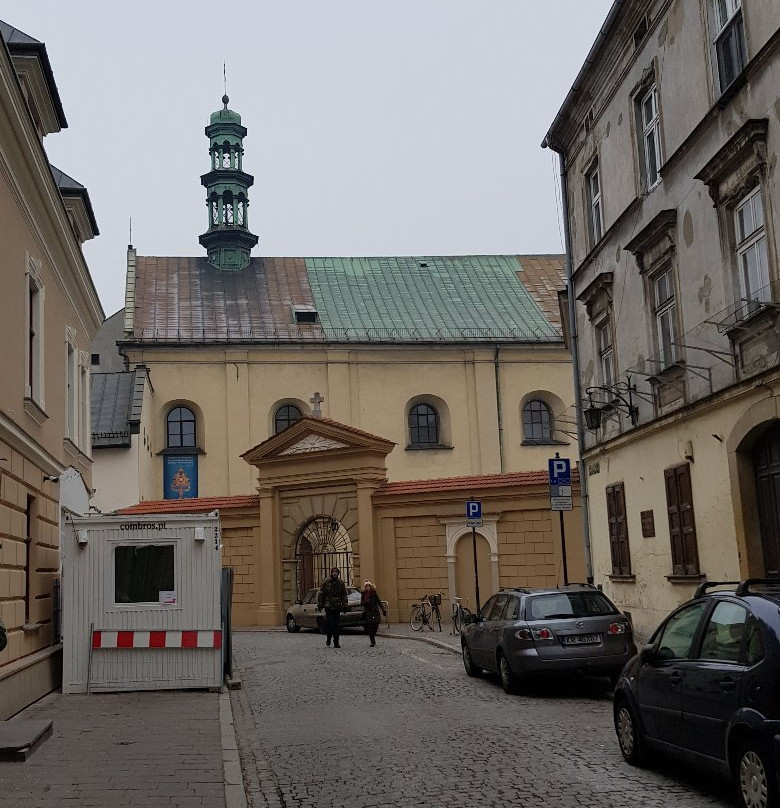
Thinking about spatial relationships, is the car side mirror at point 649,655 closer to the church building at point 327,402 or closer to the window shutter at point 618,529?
the window shutter at point 618,529

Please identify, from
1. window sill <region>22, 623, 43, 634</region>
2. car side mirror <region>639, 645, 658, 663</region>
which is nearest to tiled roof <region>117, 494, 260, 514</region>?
window sill <region>22, 623, 43, 634</region>

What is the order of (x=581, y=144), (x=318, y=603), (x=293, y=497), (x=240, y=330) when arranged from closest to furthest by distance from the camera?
(x=581, y=144) → (x=318, y=603) → (x=293, y=497) → (x=240, y=330)

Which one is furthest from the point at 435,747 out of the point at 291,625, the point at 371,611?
the point at 291,625

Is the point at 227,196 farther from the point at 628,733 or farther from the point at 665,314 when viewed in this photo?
the point at 628,733

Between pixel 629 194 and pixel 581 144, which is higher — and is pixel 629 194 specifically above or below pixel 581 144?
below

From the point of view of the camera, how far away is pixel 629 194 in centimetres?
1853

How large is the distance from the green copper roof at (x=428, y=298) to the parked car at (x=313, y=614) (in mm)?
17290

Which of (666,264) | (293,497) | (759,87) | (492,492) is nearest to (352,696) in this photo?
(666,264)

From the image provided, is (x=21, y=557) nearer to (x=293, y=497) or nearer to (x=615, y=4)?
(x=615, y=4)

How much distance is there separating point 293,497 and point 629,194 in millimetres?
16139

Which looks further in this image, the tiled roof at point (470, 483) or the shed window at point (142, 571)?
the tiled roof at point (470, 483)

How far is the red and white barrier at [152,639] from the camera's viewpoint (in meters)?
15.3

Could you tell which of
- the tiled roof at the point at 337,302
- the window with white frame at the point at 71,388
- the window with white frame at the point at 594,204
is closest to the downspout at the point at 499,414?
the tiled roof at the point at 337,302

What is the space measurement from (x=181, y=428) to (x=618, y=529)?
84.6ft
